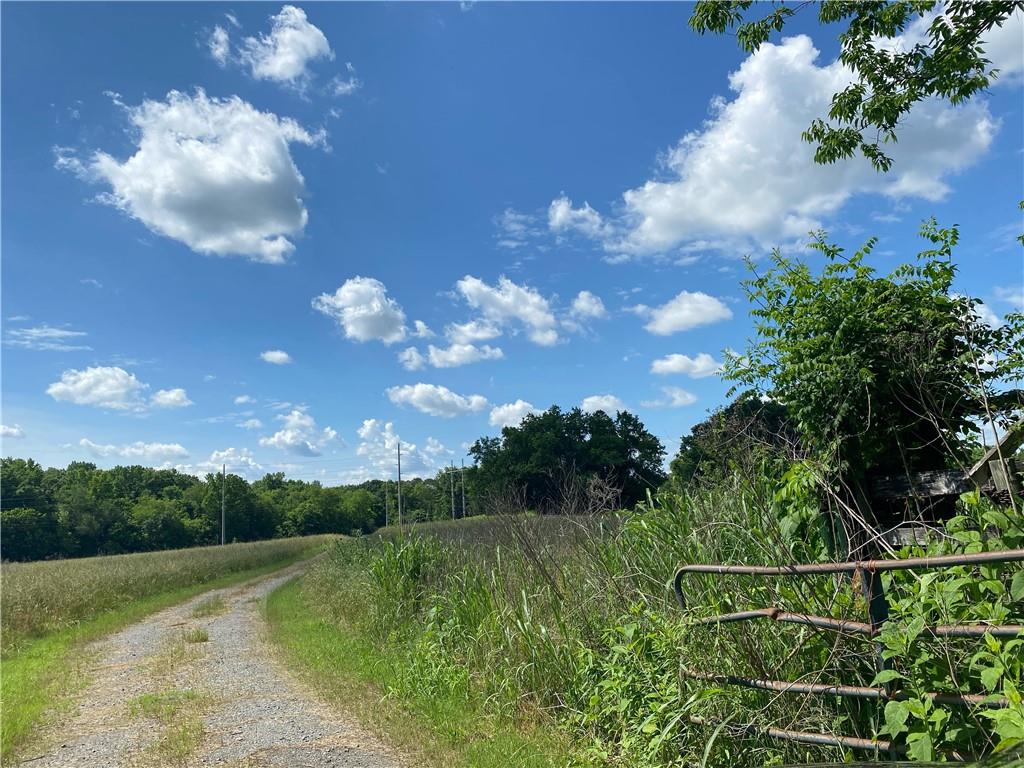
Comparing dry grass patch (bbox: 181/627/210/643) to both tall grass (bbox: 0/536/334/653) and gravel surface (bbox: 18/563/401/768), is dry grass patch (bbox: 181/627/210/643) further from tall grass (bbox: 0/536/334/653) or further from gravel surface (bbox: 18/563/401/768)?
tall grass (bbox: 0/536/334/653)

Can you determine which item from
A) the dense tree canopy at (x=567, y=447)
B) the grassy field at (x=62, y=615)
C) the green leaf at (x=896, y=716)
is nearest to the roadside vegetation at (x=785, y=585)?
the green leaf at (x=896, y=716)

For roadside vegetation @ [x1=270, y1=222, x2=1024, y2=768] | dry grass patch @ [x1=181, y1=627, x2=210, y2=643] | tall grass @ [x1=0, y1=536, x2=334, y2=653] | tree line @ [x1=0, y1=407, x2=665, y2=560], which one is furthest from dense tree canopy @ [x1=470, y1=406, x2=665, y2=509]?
roadside vegetation @ [x1=270, y1=222, x2=1024, y2=768]

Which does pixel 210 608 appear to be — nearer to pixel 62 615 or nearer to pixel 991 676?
pixel 62 615

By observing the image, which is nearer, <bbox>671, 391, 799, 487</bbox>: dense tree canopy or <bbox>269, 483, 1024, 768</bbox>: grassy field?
<bbox>269, 483, 1024, 768</bbox>: grassy field

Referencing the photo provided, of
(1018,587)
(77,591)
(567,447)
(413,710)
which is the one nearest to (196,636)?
(77,591)

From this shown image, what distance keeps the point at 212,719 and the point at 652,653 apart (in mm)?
4544

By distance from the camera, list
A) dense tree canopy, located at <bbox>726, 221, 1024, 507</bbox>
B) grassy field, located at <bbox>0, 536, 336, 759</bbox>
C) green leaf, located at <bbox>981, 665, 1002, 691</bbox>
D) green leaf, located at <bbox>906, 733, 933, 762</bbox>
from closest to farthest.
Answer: green leaf, located at <bbox>981, 665, 1002, 691</bbox> < green leaf, located at <bbox>906, 733, 933, 762</bbox> < dense tree canopy, located at <bbox>726, 221, 1024, 507</bbox> < grassy field, located at <bbox>0, 536, 336, 759</bbox>

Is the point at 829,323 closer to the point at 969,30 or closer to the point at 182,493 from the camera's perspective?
the point at 969,30

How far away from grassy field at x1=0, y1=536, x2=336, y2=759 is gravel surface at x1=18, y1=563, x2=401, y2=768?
349 millimetres

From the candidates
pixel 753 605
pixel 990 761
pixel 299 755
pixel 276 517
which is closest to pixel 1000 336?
pixel 753 605

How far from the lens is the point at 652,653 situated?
402cm

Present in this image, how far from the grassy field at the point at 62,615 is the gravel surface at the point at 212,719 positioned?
35 cm

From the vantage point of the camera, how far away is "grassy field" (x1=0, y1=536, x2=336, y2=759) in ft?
23.2

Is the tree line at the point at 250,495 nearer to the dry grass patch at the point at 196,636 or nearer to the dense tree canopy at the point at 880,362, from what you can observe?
the dry grass patch at the point at 196,636
